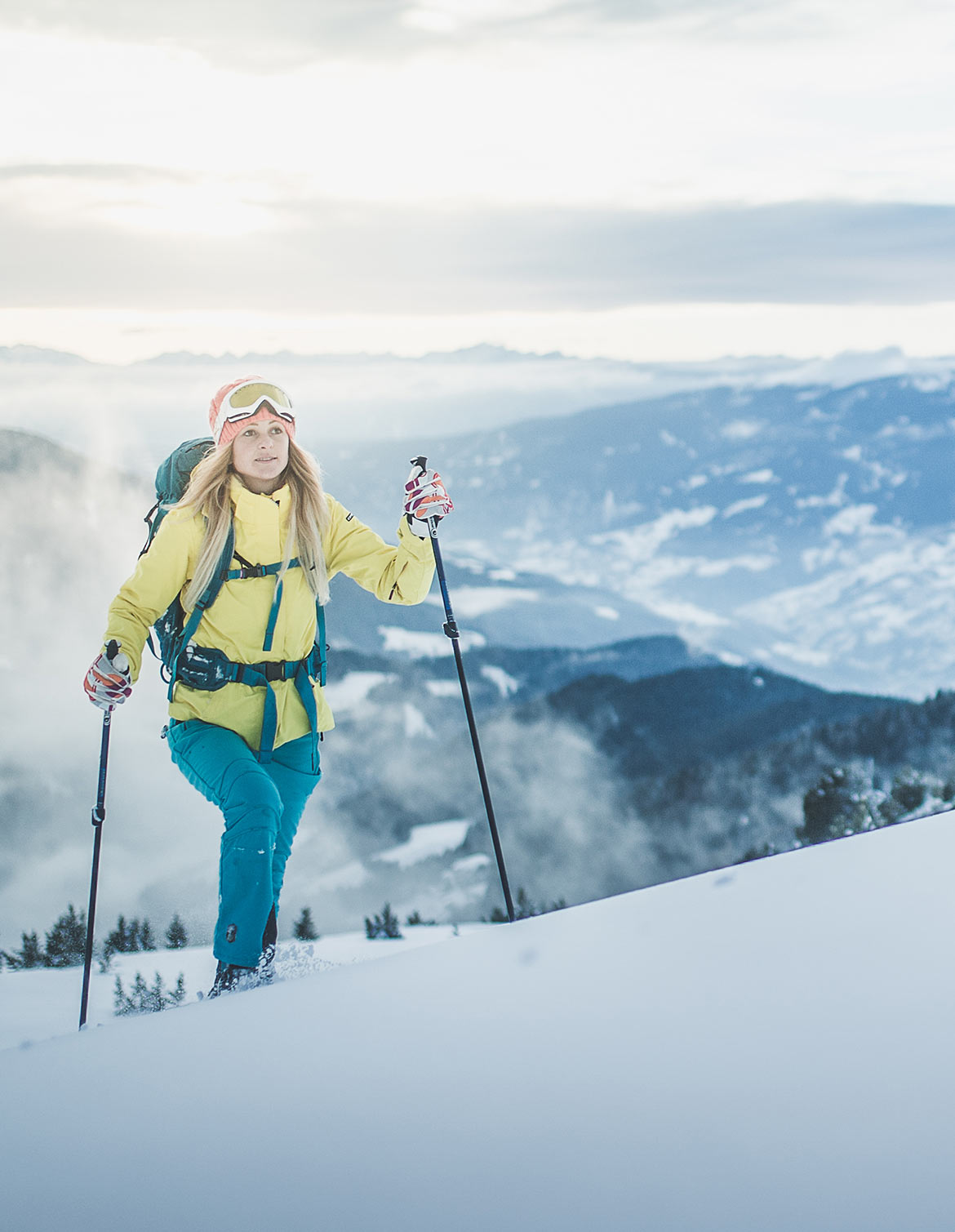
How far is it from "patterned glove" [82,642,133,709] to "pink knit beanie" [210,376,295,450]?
770mm

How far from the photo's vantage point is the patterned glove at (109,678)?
3.31m

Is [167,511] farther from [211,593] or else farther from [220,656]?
[220,656]

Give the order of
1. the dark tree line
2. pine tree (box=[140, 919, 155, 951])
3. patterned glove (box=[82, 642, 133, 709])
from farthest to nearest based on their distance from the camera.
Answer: the dark tree line
pine tree (box=[140, 919, 155, 951])
patterned glove (box=[82, 642, 133, 709])

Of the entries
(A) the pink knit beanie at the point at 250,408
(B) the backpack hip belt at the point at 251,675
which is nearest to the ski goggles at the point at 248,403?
(A) the pink knit beanie at the point at 250,408

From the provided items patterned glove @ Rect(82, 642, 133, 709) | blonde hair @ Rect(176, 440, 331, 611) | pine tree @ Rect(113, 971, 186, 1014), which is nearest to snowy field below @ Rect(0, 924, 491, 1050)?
pine tree @ Rect(113, 971, 186, 1014)

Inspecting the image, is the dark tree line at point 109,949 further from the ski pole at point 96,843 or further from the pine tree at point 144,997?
the ski pole at point 96,843

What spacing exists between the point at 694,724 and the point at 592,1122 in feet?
425

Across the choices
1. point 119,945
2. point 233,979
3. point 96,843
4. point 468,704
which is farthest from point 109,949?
point 233,979

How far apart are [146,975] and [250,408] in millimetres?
2881

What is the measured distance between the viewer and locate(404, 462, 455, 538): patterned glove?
382cm

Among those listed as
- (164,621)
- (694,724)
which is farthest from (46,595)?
(164,621)

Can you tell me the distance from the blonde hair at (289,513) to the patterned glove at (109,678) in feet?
0.87

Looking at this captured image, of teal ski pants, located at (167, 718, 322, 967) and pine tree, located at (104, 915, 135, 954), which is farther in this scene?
pine tree, located at (104, 915, 135, 954)

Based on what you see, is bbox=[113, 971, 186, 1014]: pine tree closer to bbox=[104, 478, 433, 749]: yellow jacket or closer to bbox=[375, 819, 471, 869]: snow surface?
bbox=[104, 478, 433, 749]: yellow jacket
